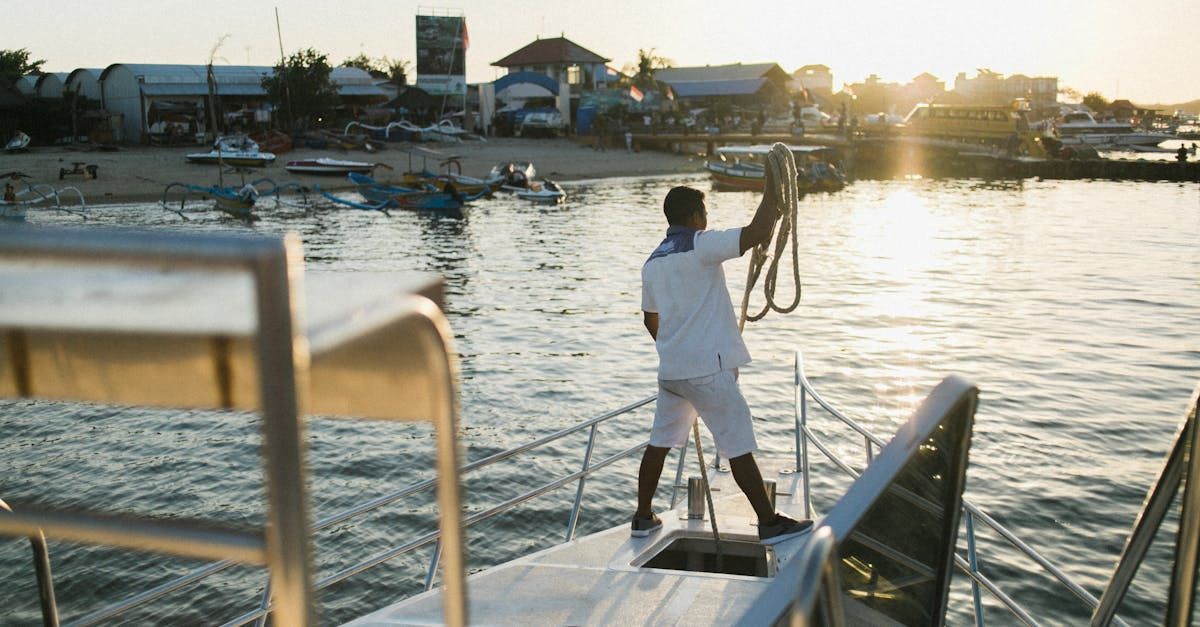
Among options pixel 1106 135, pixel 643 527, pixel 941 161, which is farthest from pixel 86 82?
pixel 1106 135

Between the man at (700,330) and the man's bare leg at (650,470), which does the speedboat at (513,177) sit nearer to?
the man's bare leg at (650,470)

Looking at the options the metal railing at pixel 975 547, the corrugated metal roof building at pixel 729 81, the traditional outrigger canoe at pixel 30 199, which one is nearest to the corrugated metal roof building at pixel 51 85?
the traditional outrigger canoe at pixel 30 199

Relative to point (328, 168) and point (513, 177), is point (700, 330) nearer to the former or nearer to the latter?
point (513, 177)

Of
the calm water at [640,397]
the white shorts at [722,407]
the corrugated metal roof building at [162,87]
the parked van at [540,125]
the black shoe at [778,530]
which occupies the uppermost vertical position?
the corrugated metal roof building at [162,87]

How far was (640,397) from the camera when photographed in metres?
16.9

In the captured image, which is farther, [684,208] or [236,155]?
[236,155]

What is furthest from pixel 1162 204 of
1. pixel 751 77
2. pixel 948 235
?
pixel 751 77

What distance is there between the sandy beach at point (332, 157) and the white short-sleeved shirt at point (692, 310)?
43.6m

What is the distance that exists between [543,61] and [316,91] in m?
33.0

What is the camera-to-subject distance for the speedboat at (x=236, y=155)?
53.5m

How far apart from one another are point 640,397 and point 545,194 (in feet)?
109

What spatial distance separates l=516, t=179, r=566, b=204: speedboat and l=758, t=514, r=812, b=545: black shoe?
43.9 metres

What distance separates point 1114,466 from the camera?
12.9 meters

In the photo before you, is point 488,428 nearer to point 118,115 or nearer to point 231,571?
point 231,571
